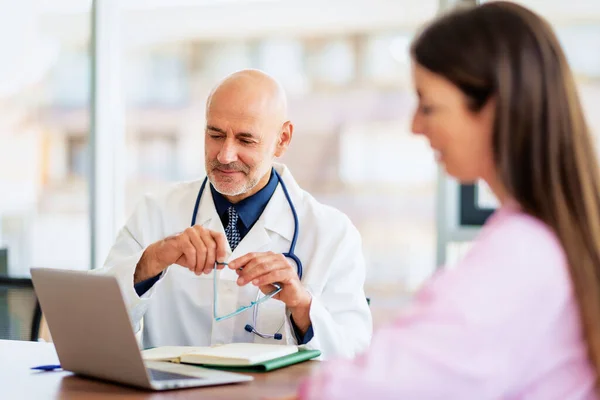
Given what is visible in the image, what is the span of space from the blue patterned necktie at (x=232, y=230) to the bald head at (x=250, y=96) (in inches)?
10.7

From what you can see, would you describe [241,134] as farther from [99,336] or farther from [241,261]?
[99,336]

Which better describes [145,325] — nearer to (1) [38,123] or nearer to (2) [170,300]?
(2) [170,300]

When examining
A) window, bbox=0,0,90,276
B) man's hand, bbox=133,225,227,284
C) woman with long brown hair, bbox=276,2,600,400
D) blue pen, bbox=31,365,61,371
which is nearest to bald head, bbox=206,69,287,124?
man's hand, bbox=133,225,227,284

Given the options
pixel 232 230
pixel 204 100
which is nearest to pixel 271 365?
pixel 232 230

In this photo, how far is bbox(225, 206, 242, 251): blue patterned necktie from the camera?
2041 millimetres

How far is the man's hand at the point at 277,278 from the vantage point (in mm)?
1594

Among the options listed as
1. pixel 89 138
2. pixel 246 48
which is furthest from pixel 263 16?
pixel 89 138

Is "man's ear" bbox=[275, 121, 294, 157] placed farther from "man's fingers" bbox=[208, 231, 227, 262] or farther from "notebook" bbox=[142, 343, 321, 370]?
"notebook" bbox=[142, 343, 321, 370]

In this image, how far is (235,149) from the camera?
2092 mm

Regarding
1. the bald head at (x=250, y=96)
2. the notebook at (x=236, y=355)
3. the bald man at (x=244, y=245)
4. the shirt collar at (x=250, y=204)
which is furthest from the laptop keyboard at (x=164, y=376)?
the bald head at (x=250, y=96)

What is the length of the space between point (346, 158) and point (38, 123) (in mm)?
1575

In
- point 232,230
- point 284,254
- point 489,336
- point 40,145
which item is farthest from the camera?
point 40,145

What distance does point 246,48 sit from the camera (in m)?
3.58

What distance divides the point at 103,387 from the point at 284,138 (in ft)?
3.55
